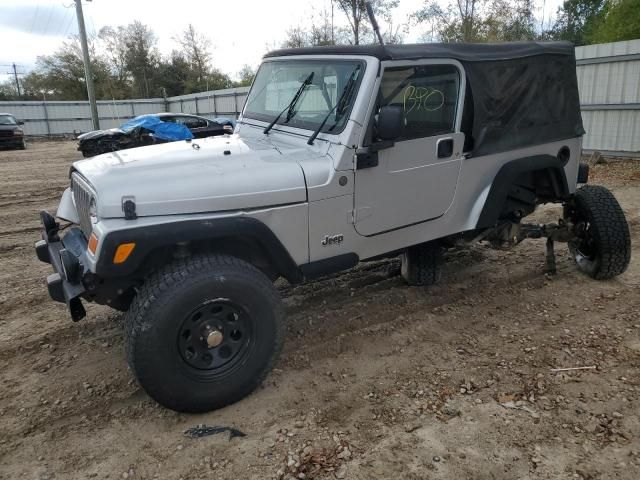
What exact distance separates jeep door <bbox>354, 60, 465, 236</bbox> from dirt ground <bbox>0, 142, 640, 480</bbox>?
3.20 ft

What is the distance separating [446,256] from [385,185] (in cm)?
237

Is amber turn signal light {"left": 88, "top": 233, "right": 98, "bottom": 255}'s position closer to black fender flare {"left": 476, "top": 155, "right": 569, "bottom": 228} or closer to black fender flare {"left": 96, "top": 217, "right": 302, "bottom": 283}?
black fender flare {"left": 96, "top": 217, "right": 302, "bottom": 283}

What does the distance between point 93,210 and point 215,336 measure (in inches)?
40.5

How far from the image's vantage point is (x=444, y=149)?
12.5 feet

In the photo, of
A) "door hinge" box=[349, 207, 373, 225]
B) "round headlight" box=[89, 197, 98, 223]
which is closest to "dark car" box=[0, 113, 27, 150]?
"round headlight" box=[89, 197, 98, 223]

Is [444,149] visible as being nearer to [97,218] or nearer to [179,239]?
[179,239]

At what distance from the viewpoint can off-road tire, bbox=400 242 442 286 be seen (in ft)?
15.5

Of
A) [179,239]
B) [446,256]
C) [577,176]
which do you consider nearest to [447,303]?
[446,256]

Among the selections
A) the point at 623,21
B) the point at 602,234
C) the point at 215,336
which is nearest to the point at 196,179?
the point at 215,336

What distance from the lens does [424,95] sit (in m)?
3.74

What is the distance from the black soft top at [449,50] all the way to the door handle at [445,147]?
61cm

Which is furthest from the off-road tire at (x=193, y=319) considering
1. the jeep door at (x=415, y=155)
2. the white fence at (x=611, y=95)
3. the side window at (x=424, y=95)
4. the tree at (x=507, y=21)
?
the tree at (x=507, y=21)

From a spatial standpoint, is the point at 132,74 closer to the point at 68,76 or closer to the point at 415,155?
the point at 68,76

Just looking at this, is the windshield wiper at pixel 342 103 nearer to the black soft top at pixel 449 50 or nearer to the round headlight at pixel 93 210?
the black soft top at pixel 449 50
